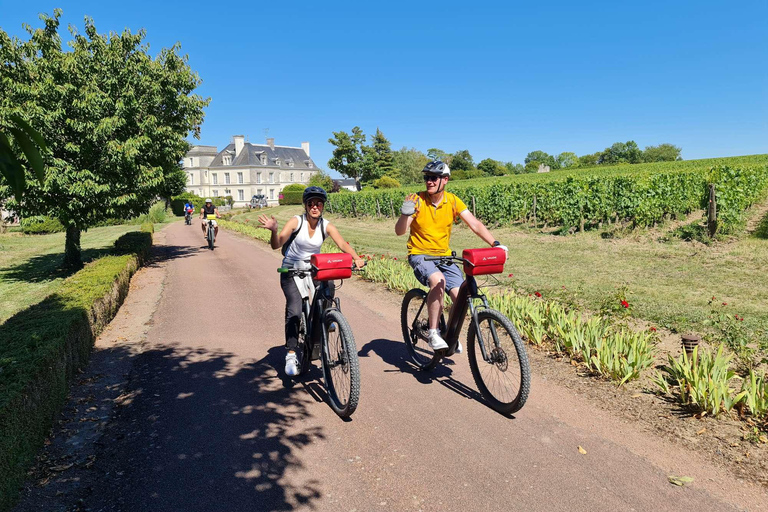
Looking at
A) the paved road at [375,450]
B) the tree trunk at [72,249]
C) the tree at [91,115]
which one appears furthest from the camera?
the tree trunk at [72,249]

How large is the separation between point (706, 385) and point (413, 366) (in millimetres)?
2895

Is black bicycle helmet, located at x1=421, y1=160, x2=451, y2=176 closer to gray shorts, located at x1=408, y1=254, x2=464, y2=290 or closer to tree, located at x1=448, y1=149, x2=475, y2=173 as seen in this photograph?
gray shorts, located at x1=408, y1=254, x2=464, y2=290

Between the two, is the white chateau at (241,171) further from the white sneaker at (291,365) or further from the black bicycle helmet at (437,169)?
the black bicycle helmet at (437,169)

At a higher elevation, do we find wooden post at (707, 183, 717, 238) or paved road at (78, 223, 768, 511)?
wooden post at (707, 183, 717, 238)

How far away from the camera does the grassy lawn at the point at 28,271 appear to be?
439 inches

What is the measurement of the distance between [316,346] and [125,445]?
1.84m

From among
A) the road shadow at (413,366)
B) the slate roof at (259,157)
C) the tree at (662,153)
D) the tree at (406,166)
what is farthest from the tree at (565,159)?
the road shadow at (413,366)

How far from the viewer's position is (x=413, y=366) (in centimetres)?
586

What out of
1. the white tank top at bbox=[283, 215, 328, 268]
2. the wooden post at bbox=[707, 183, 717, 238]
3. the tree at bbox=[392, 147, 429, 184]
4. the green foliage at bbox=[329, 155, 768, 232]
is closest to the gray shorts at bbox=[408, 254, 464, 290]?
the white tank top at bbox=[283, 215, 328, 268]

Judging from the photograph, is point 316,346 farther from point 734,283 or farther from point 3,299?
point 3,299

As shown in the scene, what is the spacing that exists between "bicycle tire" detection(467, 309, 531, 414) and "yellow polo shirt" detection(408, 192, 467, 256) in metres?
0.95

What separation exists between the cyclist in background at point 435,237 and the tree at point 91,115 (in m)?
10.2

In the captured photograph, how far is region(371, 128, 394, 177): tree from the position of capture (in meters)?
85.8

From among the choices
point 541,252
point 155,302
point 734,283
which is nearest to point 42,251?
point 155,302
